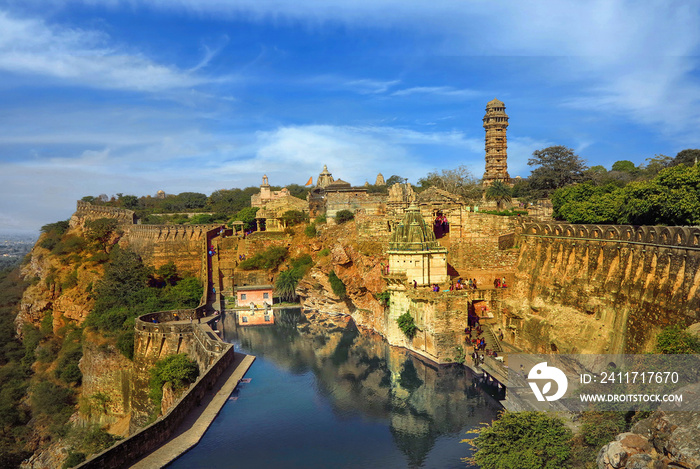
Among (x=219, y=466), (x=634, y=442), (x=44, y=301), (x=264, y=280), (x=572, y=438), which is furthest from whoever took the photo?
(x=264, y=280)

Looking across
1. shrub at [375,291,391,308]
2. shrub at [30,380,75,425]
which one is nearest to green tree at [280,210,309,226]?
shrub at [375,291,391,308]

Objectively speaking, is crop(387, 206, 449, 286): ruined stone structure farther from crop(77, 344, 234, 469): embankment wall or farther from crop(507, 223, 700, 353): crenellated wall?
crop(77, 344, 234, 469): embankment wall

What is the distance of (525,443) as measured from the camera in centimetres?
1234

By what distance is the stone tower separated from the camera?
5553 centimetres

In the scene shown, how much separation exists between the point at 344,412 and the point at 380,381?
4.09 m

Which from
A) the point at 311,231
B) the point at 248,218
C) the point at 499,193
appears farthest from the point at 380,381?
the point at 248,218

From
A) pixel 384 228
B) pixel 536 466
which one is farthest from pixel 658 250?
pixel 384 228

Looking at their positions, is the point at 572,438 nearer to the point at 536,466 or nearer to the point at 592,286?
the point at 536,466

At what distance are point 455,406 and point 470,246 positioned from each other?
500 inches

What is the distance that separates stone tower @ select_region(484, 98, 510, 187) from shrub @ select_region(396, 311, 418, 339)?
108 ft

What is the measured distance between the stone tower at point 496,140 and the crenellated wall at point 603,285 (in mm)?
28567

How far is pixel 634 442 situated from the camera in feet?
33.9

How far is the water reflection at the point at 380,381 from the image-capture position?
1931cm

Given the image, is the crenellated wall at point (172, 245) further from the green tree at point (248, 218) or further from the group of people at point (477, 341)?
the group of people at point (477, 341)
